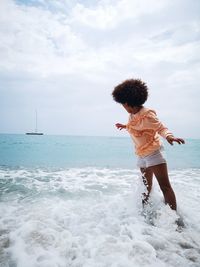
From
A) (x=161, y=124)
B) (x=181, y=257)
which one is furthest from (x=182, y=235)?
(x=161, y=124)

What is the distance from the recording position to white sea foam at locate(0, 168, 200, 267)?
2539 millimetres

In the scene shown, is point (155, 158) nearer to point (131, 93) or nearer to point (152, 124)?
point (152, 124)

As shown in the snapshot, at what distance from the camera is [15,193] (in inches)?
212

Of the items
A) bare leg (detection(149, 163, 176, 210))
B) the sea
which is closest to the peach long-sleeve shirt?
bare leg (detection(149, 163, 176, 210))

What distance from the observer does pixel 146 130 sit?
3529mm

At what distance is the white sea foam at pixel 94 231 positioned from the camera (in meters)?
2.54

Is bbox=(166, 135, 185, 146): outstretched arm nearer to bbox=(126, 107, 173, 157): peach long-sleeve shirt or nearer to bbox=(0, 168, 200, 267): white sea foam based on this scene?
bbox=(126, 107, 173, 157): peach long-sleeve shirt

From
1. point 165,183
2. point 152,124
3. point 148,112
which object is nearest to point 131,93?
point 148,112

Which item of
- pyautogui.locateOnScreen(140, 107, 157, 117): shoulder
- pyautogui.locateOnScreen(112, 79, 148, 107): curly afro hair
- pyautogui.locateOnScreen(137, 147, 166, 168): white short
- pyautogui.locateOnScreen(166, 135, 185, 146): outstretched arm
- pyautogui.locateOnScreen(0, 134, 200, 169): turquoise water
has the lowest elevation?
pyautogui.locateOnScreen(0, 134, 200, 169): turquoise water

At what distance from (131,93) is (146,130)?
2.15 feet

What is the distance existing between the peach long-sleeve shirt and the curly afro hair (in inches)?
7.1

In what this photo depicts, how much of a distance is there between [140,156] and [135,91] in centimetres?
116

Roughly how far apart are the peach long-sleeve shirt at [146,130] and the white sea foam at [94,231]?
104cm

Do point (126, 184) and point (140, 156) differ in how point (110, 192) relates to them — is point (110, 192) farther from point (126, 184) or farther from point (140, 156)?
point (140, 156)
